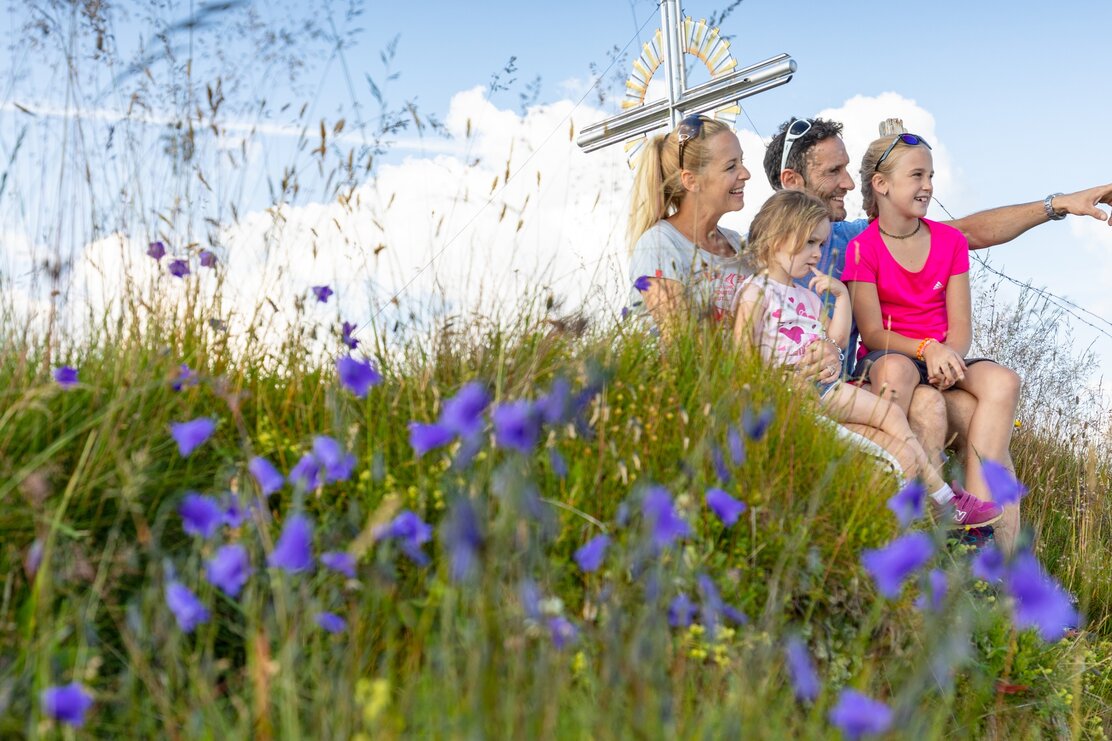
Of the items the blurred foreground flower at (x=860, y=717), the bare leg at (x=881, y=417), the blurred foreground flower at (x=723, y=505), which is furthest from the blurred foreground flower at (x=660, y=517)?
the bare leg at (x=881, y=417)

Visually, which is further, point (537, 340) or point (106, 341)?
point (537, 340)

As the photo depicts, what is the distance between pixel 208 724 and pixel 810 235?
3134 millimetres

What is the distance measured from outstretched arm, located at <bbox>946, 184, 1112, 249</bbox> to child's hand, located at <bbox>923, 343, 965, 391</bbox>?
121 centimetres

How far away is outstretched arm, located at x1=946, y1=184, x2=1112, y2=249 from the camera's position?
521 cm

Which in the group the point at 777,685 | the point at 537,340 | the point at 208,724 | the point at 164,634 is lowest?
the point at 777,685

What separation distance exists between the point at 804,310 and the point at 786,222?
38cm

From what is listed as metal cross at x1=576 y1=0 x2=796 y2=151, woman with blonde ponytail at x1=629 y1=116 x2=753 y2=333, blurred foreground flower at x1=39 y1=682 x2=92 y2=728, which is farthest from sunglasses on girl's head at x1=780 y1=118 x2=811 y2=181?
blurred foreground flower at x1=39 y1=682 x2=92 y2=728

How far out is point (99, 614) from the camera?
7.54 feet

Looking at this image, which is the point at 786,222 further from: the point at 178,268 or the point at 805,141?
the point at 178,268

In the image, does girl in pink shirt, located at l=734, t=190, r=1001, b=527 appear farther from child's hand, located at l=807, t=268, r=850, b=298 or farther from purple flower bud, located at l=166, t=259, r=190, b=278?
purple flower bud, located at l=166, t=259, r=190, b=278

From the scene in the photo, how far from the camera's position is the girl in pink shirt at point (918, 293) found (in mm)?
4461

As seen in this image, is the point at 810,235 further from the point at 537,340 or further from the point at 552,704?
the point at 552,704

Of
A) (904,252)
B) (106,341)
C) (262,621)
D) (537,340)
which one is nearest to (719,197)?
(904,252)

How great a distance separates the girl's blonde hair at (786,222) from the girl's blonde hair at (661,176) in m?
0.49
